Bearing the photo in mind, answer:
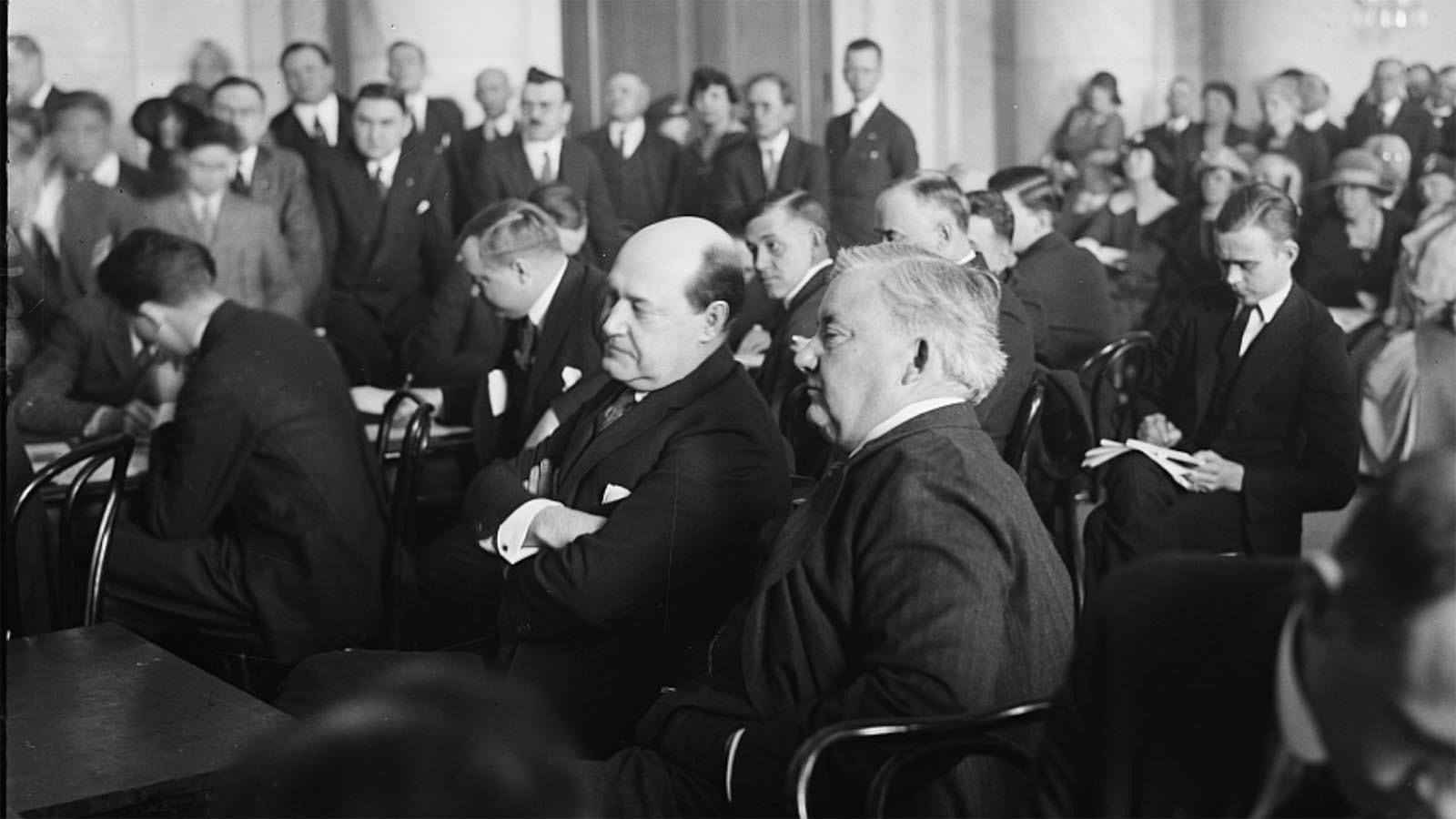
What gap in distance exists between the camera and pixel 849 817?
215cm

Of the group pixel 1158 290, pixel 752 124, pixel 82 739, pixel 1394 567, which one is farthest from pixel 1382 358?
pixel 752 124

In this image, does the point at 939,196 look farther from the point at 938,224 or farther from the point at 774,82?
the point at 774,82

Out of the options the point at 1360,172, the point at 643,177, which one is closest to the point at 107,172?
the point at 643,177

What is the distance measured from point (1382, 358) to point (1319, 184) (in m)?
1.83

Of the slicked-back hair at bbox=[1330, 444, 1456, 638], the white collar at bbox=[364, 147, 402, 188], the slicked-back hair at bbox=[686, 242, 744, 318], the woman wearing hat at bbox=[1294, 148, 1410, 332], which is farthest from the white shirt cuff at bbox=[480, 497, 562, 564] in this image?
the white collar at bbox=[364, 147, 402, 188]

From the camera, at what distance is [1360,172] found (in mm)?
3811

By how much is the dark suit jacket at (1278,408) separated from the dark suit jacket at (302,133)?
415 cm

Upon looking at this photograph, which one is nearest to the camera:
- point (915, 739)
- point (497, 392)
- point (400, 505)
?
point (915, 739)

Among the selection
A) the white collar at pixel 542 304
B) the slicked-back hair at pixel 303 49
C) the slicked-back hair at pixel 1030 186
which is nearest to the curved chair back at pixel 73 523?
the white collar at pixel 542 304

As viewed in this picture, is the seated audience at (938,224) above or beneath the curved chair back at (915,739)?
above

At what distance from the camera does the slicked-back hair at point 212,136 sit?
634 cm

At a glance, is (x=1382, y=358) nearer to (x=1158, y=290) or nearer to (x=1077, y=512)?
(x=1077, y=512)

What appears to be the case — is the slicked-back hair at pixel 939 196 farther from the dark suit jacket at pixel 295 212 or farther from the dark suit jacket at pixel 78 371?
the dark suit jacket at pixel 295 212

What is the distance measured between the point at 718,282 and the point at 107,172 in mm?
3596
